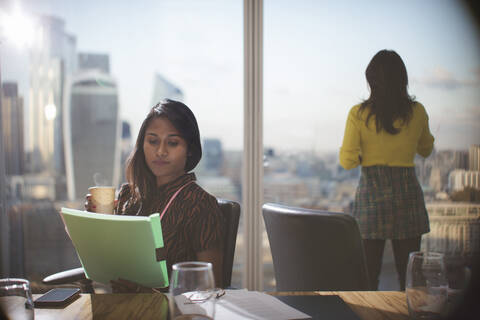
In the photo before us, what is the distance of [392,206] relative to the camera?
7.06 ft

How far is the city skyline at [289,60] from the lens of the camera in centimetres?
279

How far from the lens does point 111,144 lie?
287 centimetres

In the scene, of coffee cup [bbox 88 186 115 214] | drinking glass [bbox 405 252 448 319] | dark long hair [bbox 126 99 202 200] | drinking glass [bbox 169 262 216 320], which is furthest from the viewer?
dark long hair [bbox 126 99 202 200]

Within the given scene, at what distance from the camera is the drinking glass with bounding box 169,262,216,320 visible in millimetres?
694

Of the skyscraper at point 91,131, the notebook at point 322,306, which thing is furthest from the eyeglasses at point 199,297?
the skyscraper at point 91,131

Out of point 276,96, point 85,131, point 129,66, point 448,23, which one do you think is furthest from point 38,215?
point 448,23

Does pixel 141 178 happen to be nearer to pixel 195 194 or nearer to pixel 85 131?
pixel 195 194

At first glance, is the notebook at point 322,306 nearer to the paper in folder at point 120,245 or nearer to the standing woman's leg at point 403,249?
the paper in folder at point 120,245

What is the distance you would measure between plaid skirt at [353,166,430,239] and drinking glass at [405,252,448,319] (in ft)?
4.49

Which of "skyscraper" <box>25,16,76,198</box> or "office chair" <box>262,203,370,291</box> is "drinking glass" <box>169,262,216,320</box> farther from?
"skyscraper" <box>25,16,76,198</box>

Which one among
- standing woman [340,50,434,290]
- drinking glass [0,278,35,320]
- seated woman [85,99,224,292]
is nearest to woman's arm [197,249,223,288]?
seated woman [85,99,224,292]

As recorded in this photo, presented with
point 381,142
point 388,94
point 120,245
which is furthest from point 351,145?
point 120,245

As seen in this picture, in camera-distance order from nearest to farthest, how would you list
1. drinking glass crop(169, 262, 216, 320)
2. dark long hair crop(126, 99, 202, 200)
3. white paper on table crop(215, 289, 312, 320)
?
1. drinking glass crop(169, 262, 216, 320)
2. white paper on table crop(215, 289, 312, 320)
3. dark long hair crop(126, 99, 202, 200)

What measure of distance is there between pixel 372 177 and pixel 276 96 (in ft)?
2.83
